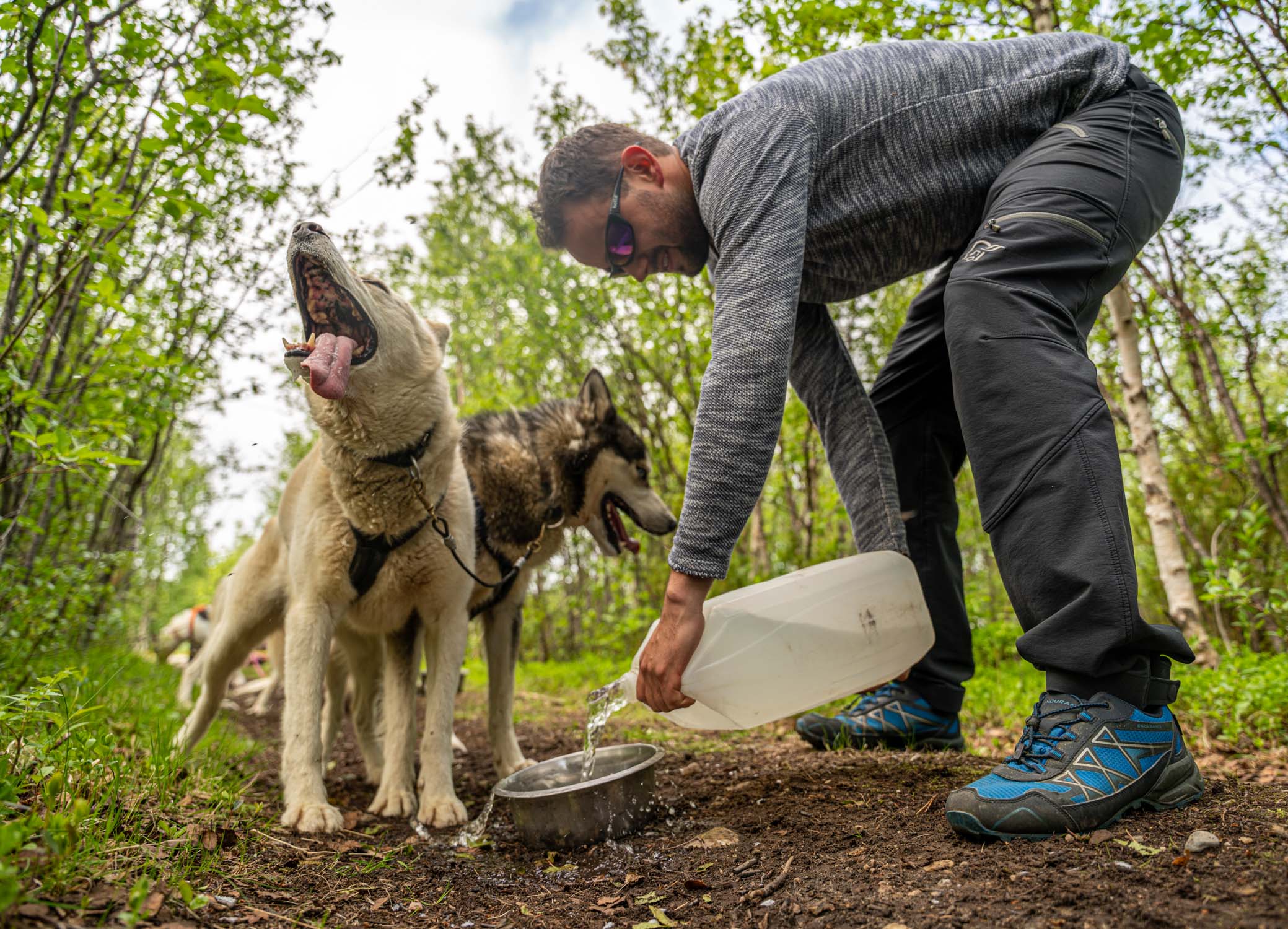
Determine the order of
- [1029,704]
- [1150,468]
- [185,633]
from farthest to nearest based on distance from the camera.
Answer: [185,633] → [1150,468] → [1029,704]

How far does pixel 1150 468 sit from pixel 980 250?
356cm

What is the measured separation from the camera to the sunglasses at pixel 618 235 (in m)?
2.29

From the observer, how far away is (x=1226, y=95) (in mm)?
4492

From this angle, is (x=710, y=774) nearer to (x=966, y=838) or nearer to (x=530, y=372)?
(x=966, y=838)

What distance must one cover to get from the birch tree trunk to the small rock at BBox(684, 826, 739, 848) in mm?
3778

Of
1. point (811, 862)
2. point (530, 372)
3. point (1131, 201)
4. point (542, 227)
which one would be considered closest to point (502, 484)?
point (542, 227)

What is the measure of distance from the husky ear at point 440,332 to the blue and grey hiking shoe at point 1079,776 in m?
2.59

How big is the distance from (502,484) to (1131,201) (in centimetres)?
271

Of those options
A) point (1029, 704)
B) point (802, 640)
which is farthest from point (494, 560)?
point (1029, 704)

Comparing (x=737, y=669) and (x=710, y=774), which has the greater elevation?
(x=737, y=669)

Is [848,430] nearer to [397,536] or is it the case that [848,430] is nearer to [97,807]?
[397,536]

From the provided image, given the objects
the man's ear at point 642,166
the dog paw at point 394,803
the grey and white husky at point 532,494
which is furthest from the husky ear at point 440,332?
the dog paw at point 394,803

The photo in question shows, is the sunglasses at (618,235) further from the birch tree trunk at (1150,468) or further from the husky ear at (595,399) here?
the birch tree trunk at (1150,468)

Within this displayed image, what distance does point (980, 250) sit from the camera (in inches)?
72.2
